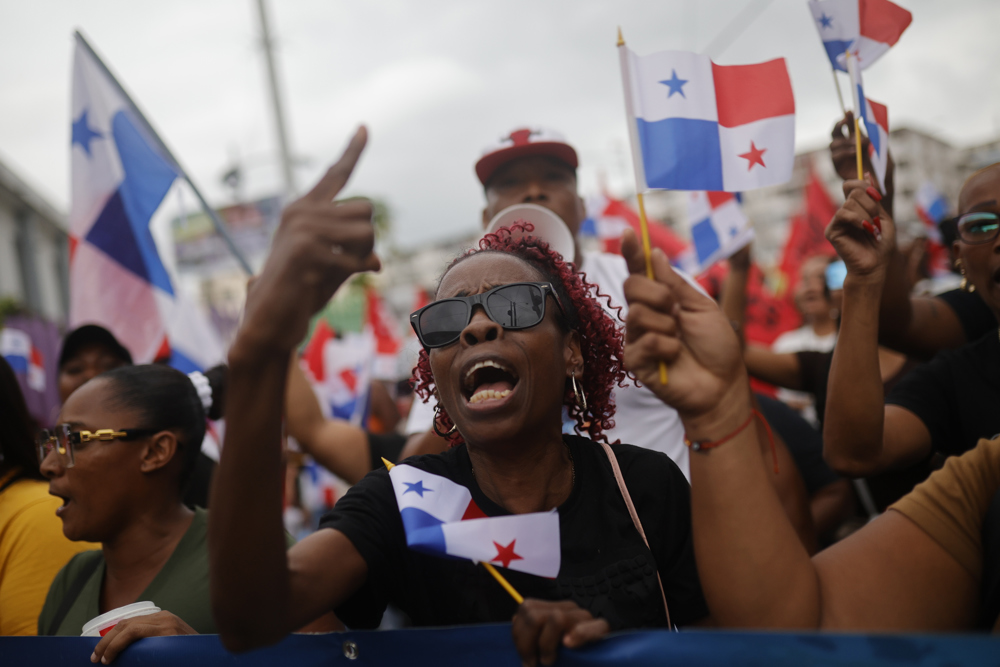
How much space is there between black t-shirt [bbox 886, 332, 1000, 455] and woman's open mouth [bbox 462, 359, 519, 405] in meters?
1.33

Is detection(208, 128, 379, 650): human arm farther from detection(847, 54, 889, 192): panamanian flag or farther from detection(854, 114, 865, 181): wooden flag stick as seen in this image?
detection(847, 54, 889, 192): panamanian flag

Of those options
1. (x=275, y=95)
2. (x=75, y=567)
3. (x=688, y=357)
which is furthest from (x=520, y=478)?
(x=275, y=95)

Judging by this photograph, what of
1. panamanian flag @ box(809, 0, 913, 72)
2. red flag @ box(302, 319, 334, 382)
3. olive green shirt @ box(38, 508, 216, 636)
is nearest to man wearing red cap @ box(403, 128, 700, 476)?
olive green shirt @ box(38, 508, 216, 636)

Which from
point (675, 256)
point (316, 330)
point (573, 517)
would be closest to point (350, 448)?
point (573, 517)

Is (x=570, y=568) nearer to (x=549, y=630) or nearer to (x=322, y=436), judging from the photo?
(x=549, y=630)

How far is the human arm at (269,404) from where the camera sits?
3.82 feet

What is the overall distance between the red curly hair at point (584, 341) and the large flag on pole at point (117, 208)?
2.65 m

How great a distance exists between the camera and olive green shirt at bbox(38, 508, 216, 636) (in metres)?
2.16

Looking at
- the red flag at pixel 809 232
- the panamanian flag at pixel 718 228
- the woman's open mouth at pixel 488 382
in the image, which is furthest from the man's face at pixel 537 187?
the red flag at pixel 809 232

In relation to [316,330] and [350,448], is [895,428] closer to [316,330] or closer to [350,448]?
[350,448]

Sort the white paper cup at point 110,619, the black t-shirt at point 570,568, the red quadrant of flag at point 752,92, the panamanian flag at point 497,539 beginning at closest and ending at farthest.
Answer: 1. the panamanian flag at point 497,539
2. the black t-shirt at point 570,568
3. the white paper cup at point 110,619
4. the red quadrant of flag at point 752,92

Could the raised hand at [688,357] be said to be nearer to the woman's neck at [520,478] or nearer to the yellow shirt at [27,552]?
the woman's neck at [520,478]

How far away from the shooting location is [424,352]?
7.09ft

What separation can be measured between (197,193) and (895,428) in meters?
3.49
